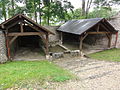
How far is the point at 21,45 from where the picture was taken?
14.2m

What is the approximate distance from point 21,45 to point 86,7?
17.2 metres

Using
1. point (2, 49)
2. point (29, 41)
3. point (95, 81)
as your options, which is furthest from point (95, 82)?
point (29, 41)

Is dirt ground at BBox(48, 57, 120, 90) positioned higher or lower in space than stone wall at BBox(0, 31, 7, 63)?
lower

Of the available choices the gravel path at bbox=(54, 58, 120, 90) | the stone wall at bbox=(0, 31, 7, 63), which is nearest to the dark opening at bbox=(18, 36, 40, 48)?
the stone wall at bbox=(0, 31, 7, 63)

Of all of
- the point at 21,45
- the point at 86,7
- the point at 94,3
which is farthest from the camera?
the point at 86,7

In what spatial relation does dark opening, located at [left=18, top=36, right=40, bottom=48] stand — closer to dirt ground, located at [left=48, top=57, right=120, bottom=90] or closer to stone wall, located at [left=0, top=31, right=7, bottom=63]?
stone wall, located at [left=0, top=31, right=7, bottom=63]

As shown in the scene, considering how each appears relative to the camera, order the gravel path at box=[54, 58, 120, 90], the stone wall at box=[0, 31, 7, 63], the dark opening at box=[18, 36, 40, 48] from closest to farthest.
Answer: the gravel path at box=[54, 58, 120, 90] < the stone wall at box=[0, 31, 7, 63] < the dark opening at box=[18, 36, 40, 48]

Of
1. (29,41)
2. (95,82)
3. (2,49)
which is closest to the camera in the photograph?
(95,82)

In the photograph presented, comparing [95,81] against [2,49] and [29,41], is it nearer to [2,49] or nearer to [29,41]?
[2,49]

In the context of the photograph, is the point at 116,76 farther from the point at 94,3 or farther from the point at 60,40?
the point at 94,3

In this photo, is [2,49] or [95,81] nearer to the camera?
[95,81]

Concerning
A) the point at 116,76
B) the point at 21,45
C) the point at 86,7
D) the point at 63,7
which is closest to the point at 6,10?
the point at 21,45

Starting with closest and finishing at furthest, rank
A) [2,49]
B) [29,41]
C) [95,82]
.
Answer: [95,82]
[2,49]
[29,41]

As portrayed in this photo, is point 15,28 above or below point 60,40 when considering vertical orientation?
above
